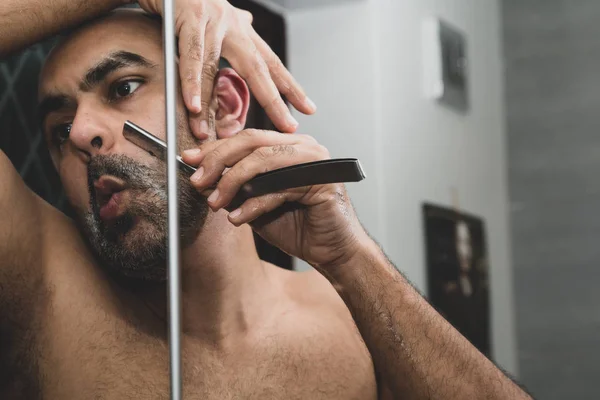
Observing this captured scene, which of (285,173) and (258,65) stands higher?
(258,65)

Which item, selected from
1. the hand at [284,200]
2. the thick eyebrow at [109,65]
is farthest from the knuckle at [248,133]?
the thick eyebrow at [109,65]

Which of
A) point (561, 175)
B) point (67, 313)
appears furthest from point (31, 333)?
point (561, 175)

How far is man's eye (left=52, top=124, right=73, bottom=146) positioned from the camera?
0.59 metres

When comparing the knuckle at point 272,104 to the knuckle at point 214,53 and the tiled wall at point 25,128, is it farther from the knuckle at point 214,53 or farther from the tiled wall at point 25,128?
the tiled wall at point 25,128

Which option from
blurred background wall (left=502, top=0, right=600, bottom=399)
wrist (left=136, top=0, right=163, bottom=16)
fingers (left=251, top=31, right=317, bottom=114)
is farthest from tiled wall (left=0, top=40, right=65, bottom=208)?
blurred background wall (left=502, top=0, right=600, bottom=399)

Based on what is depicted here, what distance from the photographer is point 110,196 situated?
0.63 meters

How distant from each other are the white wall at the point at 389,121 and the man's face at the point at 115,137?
0.15 m

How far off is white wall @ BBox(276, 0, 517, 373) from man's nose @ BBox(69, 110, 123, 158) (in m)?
0.19

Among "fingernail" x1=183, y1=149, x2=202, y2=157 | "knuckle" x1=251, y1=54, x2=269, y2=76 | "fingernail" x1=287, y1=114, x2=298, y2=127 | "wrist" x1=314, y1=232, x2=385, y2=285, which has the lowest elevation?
"wrist" x1=314, y1=232, x2=385, y2=285

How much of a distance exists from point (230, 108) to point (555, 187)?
0.38 metres

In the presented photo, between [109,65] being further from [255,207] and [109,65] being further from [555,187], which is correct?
[555,187]

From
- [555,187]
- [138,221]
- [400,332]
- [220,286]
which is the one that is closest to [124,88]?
[138,221]

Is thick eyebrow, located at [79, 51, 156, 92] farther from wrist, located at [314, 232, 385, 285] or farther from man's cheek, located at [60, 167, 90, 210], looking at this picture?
wrist, located at [314, 232, 385, 285]

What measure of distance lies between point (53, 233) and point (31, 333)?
9 centimetres
